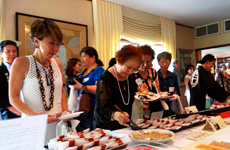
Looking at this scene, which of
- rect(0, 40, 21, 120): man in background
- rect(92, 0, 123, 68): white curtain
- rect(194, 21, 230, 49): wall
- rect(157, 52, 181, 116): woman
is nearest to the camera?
rect(0, 40, 21, 120): man in background

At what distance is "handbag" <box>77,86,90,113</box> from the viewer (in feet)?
6.18

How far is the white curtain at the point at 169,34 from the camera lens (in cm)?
491

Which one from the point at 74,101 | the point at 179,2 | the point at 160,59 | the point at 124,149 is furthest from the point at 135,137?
the point at 179,2

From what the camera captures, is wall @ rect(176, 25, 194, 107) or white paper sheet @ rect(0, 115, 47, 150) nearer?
white paper sheet @ rect(0, 115, 47, 150)

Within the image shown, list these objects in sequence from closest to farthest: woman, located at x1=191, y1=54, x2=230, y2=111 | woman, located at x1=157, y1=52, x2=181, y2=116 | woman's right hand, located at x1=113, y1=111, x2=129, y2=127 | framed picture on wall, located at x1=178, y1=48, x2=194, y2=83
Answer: woman's right hand, located at x1=113, y1=111, x2=129, y2=127 → woman, located at x1=191, y1=54, x2=230, y2=111 → woman, located at x1=157, y1=52, x2=181, y2=116 → framed picture on wall, located at x1=178, y1=48, x2=194, y2=83

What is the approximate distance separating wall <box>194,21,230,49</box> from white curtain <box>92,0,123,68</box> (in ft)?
9.65

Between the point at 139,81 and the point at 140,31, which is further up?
the point at 140,31

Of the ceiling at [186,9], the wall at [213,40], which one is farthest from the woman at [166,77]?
the wall at [213,40]

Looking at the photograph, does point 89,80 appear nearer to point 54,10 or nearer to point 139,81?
point 139,81

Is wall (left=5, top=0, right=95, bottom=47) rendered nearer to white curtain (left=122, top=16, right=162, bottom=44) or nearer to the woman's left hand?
white curtain (left=122, top=16, right=162, bottom=44)

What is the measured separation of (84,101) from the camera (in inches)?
74.9

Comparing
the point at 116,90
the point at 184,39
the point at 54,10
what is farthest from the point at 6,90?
the point at 184,39

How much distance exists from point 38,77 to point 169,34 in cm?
432

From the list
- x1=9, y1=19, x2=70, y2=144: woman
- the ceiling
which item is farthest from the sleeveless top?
the ceiling
